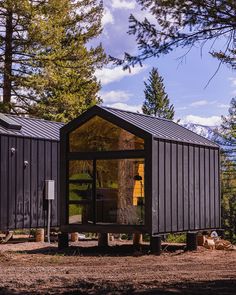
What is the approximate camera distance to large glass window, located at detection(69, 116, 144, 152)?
43.9ft

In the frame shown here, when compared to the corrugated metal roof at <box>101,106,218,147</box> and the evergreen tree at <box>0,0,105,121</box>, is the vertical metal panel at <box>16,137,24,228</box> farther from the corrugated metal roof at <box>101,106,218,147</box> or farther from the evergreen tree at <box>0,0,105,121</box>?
the evergreen tree at <box>0,0,105,121</box>

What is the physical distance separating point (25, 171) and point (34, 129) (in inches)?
61.1

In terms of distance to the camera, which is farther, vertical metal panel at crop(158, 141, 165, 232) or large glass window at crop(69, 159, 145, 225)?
large glass window at crop(69, 159, 145, 225)

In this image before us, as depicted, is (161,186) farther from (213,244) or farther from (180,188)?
(213,244)

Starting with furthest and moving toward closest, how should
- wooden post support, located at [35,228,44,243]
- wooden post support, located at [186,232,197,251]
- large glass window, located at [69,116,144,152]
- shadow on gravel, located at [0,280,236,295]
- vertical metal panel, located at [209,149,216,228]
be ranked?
wooden post support, located at [35,228,44,243], vertical metal panel, located at [209,149,216,228], wooden post support, located at [186,232,197,251], large glass window, located at [69,116,144,152], shadow on gravel, located at [0,280,236,295]

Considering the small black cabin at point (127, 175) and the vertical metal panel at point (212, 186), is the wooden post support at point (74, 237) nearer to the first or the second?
the small black cabin at point (127, 175)

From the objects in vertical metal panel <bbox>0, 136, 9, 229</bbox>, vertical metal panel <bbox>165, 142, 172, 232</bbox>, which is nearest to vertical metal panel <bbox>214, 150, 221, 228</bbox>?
vertical metal panel <bbox>165, 142, 172, 232</bbox>

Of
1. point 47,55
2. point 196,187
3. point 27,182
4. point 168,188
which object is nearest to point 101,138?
point 168,188

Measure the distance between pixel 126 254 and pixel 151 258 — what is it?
3.53ft

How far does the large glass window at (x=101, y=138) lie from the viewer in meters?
13.4

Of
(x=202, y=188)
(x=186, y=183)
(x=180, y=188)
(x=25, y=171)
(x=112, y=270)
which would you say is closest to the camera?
(x=112, y=270)

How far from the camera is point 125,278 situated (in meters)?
9.16

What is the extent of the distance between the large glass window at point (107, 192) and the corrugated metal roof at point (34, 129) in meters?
2.63

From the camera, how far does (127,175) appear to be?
13.4 m
